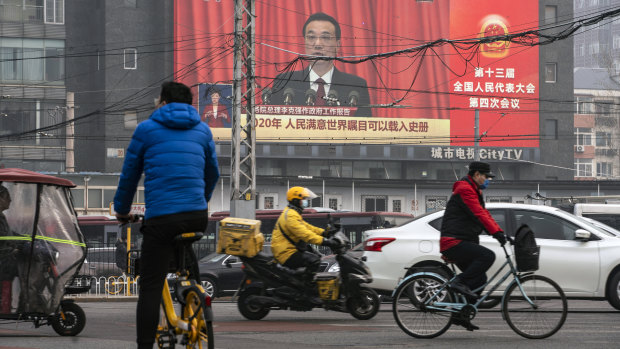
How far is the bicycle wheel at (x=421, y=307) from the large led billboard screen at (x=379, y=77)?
65.7 m

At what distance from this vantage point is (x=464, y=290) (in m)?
8.89

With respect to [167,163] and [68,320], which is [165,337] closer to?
[167,163]

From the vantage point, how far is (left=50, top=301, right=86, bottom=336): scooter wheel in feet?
32.3

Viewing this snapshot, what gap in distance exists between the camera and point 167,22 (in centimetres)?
7456

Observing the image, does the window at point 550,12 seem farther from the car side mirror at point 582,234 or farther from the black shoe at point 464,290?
the black shoe at point 464,290

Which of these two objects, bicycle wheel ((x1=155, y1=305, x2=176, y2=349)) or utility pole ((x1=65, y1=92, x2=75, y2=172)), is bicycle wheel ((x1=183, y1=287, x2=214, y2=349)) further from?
utility pole ((x1=65, y1=92, x2=75, y2=172))

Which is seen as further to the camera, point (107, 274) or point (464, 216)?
point (107, 274)

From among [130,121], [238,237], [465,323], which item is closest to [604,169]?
[130,121]

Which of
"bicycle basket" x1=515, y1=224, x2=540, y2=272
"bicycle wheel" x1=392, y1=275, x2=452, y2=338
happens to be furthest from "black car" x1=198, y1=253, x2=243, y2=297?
"bicycle basket" x1=515, y1=224, x2=540, y2=272

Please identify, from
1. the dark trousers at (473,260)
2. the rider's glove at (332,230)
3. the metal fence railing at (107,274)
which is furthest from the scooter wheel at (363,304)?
the metal fence railing at (107,274)

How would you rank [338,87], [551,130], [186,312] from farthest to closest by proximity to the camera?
[551,130] → [338,87] → [186,312]

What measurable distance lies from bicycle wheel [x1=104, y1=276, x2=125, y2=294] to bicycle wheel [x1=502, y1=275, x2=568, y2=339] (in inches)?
708

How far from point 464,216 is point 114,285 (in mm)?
18233

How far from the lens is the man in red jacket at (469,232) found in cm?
894
